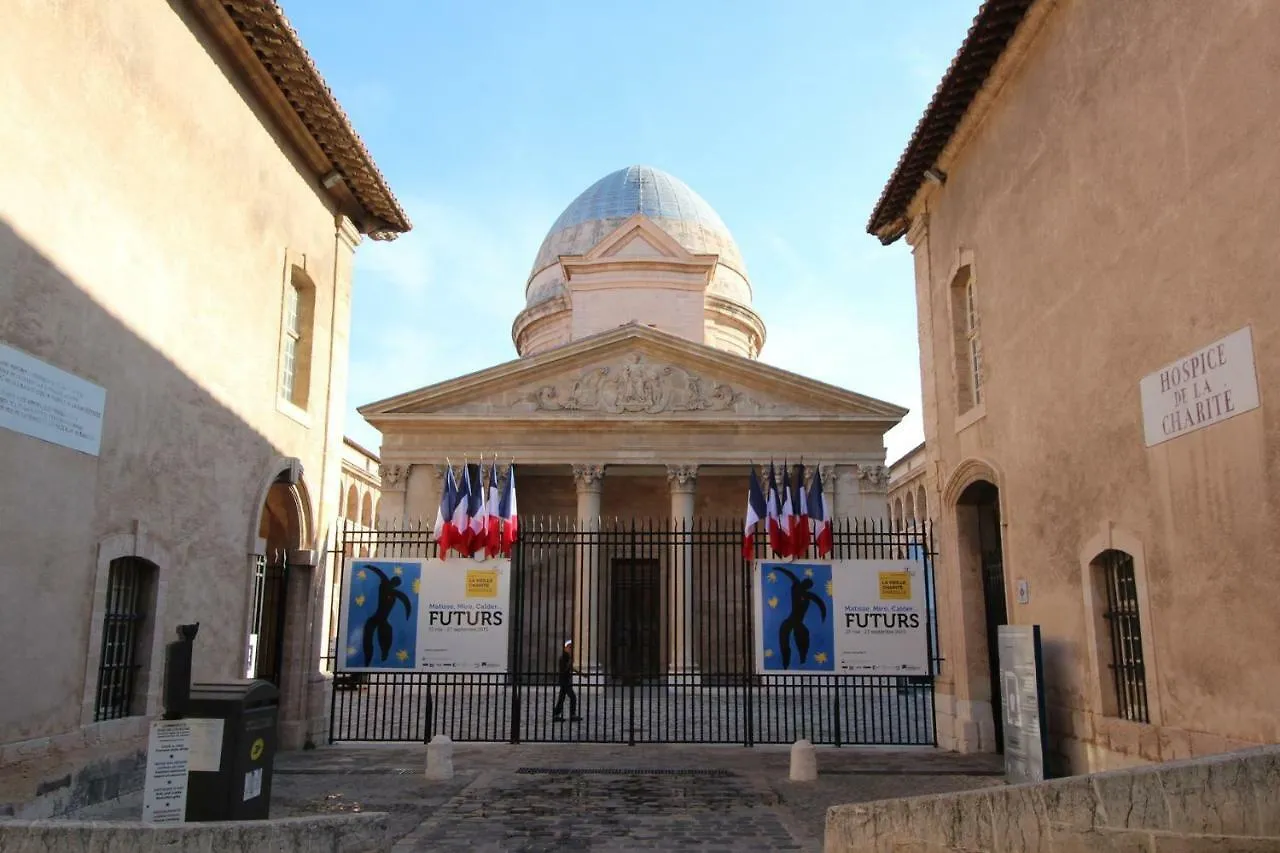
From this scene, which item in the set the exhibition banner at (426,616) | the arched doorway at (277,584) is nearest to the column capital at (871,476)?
the exhibition banner at (426,616)

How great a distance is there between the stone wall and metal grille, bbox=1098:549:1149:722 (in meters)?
5.08

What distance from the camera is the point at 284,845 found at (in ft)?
16.0

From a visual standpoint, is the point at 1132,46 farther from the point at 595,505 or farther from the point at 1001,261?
the point at 595,505

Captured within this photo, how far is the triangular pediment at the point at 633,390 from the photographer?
27.9 metres

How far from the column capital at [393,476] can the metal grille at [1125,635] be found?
69.3ft

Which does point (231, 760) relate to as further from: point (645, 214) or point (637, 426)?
point (645, 214)

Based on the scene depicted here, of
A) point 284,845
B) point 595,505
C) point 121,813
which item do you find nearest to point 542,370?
point 595,505

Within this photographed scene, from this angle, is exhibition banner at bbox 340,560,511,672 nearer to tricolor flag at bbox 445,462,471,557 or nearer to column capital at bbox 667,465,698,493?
tricolor flag at bbox 445,462,471,557

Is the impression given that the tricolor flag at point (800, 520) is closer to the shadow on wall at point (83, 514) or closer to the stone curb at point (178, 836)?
the shadow on wall at point (83, 514)

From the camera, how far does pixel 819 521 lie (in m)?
16.2

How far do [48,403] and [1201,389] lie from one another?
9543mm

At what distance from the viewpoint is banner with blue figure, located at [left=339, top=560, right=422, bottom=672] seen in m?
14.1

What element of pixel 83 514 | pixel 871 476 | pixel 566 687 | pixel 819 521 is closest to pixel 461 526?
pixel 566 687

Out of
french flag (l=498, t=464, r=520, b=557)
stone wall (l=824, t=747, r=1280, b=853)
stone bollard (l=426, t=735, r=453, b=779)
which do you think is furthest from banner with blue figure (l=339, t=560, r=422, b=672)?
stone wall (l=824, t=747, r=1280, b=853)
